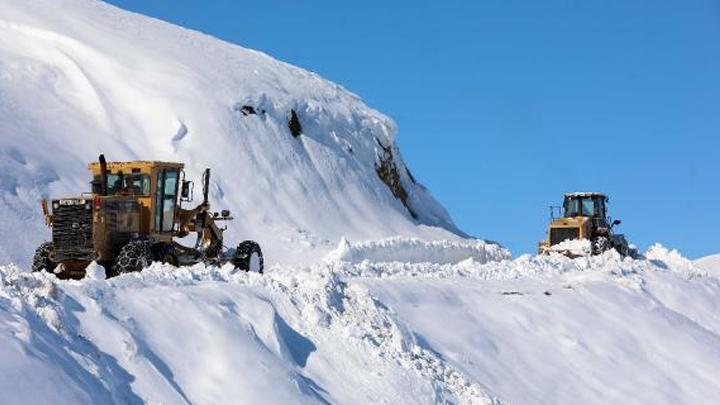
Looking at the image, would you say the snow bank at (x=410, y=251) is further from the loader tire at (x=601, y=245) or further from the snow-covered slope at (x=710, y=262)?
the snow-covered slope at (x=710, y=262)

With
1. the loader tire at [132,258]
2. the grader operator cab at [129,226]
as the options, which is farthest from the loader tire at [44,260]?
the loader tire at [132,258]

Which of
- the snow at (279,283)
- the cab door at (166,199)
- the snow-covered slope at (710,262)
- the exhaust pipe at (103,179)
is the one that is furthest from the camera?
the snow-covered slope at (710,262)

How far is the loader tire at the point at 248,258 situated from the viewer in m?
17.0

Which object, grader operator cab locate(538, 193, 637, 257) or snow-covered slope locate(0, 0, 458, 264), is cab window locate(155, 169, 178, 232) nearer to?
snow-covered slope locate(0, 0, 458, 264)

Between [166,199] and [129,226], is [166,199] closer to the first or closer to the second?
[166,199]

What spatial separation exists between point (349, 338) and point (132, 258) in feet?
15.0

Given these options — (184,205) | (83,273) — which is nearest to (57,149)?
(184,205)

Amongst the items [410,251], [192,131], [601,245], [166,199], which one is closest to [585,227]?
[601,245]

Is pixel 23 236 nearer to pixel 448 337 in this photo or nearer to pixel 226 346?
pixel 448 337

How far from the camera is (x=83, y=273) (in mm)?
15141

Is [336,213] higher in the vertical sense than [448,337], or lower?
higher

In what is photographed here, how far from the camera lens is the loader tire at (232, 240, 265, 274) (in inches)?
669

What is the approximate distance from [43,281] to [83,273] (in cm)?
623

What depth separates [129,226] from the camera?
1564 centimetres
